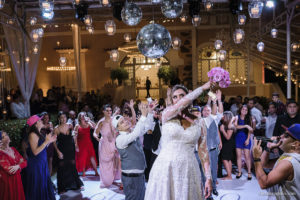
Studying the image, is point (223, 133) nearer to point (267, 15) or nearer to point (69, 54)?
point (267, 15)

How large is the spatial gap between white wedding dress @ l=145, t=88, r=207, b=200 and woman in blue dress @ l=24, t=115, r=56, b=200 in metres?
1.95

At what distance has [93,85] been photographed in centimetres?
1766

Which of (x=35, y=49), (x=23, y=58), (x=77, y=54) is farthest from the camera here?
(x=77, y=54)

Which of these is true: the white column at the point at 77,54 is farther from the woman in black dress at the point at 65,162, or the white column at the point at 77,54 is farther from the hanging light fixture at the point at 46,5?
the woman in black dress at the point at 65,162

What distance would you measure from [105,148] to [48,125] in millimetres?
1325

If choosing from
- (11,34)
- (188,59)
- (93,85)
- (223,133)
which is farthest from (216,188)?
(93,85)

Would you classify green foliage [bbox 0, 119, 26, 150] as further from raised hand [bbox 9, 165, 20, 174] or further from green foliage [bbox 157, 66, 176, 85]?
green foliage [bbox 157, 66, 176, 85]

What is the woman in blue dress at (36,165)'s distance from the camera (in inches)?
155

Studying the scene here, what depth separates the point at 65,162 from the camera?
5086mm

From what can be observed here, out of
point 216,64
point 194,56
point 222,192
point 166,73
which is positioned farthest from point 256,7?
point 216,64

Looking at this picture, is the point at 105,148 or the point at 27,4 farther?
the point at 27,4

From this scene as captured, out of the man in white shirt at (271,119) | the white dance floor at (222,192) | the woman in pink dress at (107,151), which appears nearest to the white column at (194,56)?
the man in white shirt at (271,119)

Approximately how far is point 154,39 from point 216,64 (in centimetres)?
1343

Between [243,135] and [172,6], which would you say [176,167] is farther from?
[243,135]
